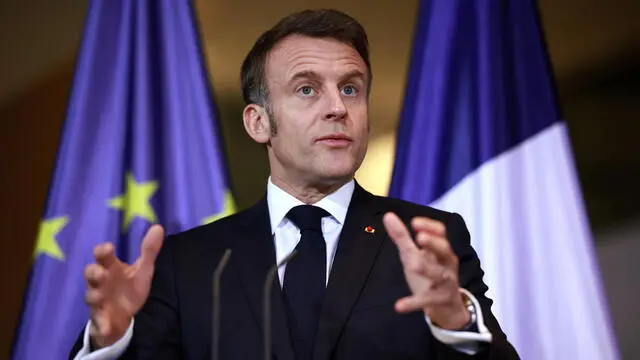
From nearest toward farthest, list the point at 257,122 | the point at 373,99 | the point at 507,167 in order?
the point at 257,122
the point at 507,167
the point at 373,99

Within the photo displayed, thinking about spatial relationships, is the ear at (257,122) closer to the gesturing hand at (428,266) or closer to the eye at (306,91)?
the eye at (306,91)

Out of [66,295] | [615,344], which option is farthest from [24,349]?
[615,344]

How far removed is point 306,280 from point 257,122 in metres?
0.50

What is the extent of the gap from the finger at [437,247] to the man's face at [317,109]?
1.73 ft

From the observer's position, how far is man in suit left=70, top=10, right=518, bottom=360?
1.54 metres

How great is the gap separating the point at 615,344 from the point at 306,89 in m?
1.17

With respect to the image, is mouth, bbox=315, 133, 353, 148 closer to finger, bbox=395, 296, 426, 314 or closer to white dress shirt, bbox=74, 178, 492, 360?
white dress shirt, bbox=74, 178, 492, 360

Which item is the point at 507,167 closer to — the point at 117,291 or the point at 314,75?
the point at 314,75

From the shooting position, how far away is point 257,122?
2.15 metres

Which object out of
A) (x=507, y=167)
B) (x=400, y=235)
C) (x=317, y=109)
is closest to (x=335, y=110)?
(x=317, y=109)

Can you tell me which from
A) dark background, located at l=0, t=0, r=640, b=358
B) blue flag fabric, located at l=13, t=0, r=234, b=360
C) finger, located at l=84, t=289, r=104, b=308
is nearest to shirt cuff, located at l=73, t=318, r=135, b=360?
finger, located at l=84, t=289, r=104, b=308

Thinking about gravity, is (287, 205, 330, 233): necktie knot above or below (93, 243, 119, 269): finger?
above

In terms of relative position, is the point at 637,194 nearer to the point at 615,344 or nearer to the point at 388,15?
the point at 615,344

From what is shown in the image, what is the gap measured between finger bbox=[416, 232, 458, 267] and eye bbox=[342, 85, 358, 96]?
0.67m
